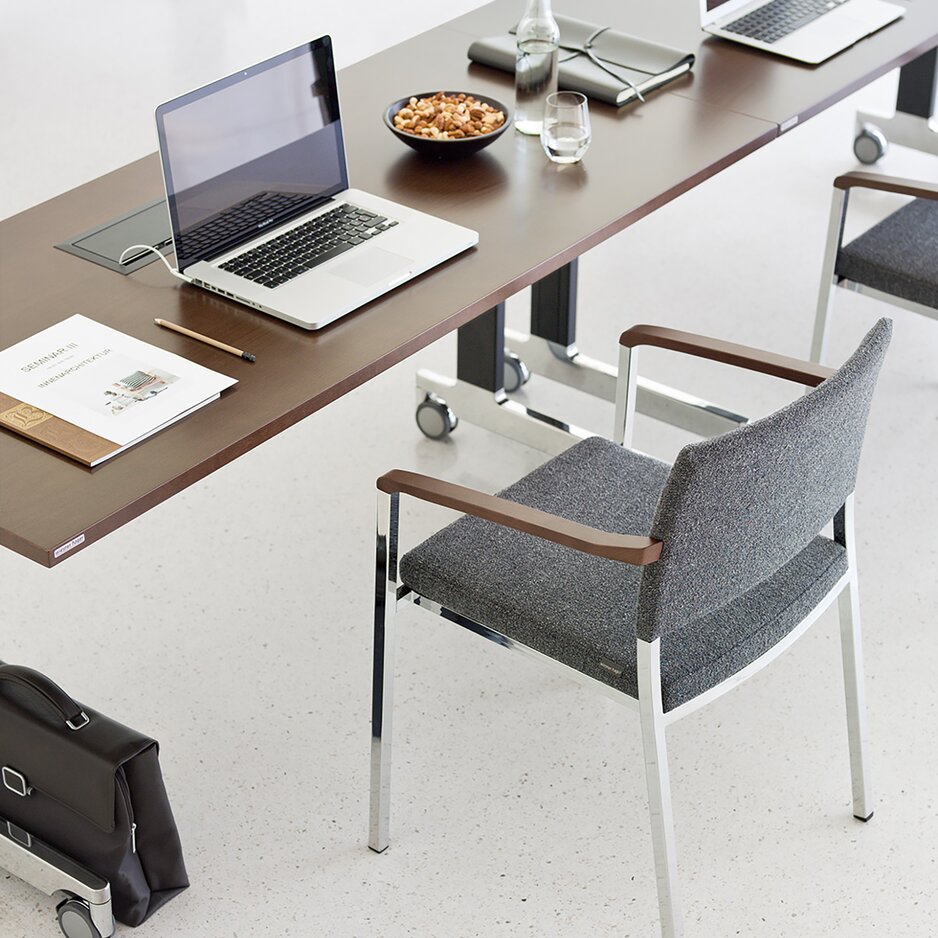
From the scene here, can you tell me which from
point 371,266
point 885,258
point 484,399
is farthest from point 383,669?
point 885,258

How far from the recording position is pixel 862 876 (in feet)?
7.18

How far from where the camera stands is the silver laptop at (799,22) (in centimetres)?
286

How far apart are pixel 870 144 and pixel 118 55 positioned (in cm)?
248

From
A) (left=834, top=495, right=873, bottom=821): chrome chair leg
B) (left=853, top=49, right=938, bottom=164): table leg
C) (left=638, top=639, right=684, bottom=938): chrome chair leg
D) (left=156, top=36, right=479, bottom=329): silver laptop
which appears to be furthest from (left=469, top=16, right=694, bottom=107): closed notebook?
(left=853, top=49, right=938, bottom=164): table leg

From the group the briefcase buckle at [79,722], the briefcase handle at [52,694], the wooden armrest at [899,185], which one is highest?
the wooden armrest at [899,185]

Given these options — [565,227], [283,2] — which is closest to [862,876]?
[565,227]

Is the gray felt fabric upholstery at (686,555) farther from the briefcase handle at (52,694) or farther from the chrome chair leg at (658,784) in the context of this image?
the briefcase handle at (52,694)

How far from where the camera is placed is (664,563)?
67.9 inches

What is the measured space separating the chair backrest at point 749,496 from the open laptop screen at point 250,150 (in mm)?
819

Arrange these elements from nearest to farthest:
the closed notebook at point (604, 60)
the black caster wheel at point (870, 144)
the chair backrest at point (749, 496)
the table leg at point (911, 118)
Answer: the chair backrest at point (749, 496), the closed notebook at point (604, 60), the table leg at point (911, 118), the black caster wheel at point (870, 144)

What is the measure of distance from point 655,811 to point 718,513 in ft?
1.41

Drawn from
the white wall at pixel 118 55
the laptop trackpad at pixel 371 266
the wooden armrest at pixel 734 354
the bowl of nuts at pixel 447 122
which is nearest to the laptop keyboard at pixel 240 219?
the laptop trackpad at pixel 371 266

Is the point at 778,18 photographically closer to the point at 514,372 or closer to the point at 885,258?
the point at 885,258

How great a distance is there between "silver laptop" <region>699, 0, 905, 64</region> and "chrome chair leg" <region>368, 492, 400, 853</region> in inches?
54.2
